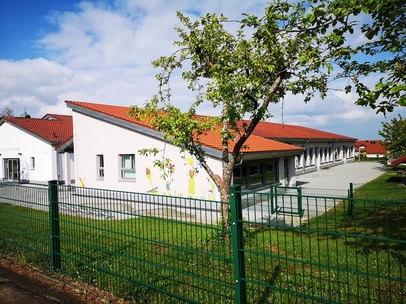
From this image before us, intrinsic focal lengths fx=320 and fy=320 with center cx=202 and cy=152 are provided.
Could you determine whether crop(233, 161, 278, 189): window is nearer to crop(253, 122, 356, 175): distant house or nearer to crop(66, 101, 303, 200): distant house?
crop(66, 101, 303, 200): distant house

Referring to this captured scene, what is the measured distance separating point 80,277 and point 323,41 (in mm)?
6625

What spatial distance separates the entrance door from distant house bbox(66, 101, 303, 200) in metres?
12.3

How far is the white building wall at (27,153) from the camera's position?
23.3m

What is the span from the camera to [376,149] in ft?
213

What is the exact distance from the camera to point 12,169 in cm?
2642

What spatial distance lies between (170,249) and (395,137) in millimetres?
28654

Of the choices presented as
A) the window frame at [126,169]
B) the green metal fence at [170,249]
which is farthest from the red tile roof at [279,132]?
the green metal fence at [170,249]

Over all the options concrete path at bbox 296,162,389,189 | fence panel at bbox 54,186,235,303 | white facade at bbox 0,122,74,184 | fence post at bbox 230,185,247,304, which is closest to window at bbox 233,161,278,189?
concrete path at bbox 296,162,389,189

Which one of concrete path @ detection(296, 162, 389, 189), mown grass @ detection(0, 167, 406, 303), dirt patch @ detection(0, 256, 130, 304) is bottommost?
concrete path @ detection(296, 162, 389, 189)

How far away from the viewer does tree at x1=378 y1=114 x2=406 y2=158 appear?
26414 mm

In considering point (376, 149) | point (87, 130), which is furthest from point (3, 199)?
point (376, 149)

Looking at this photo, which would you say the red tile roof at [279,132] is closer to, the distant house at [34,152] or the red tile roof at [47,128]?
the distant house at [34,152]

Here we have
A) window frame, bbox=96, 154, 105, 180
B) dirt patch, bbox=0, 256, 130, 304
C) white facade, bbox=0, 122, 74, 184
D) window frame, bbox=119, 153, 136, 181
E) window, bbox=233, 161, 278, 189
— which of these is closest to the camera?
dirt patch, bbox=0, 256, 130, 304

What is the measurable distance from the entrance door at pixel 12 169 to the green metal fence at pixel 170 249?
2154cm
